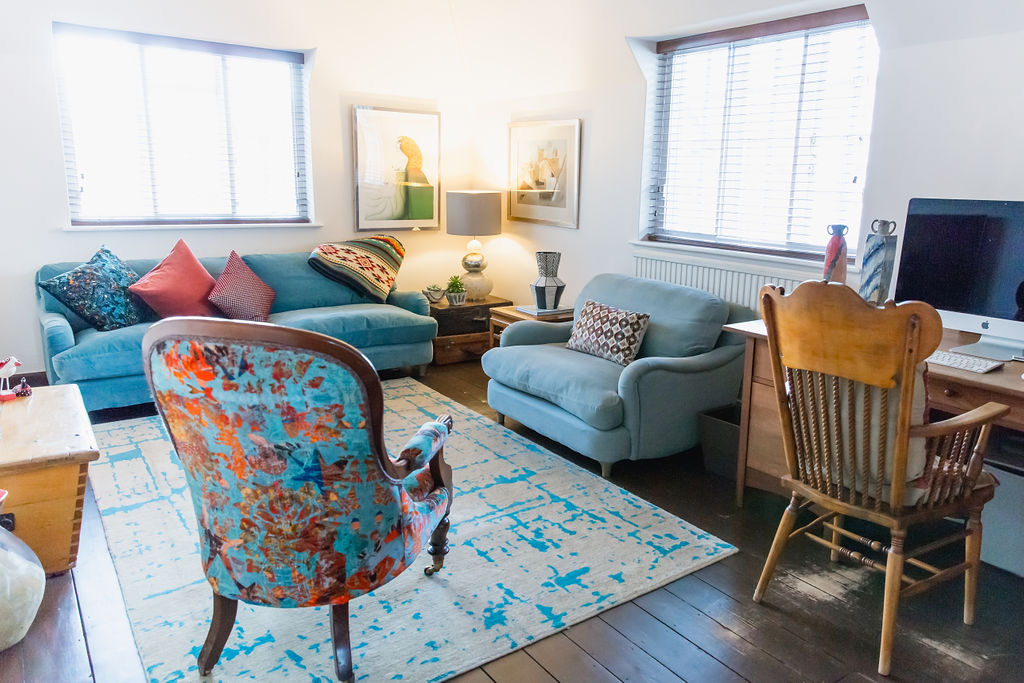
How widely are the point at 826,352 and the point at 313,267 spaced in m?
3.78

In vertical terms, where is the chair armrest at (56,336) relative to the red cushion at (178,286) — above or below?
below

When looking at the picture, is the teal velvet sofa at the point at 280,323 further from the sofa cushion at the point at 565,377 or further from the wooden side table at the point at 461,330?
the sofa cushion at the point at 565,377

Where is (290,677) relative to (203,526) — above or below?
below

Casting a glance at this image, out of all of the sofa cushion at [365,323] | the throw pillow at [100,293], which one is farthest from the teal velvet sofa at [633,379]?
the throw pillow at [100,293]

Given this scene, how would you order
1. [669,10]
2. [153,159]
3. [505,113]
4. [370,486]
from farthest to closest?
[505,113] < [153,159] < [669,10] < [370,486]

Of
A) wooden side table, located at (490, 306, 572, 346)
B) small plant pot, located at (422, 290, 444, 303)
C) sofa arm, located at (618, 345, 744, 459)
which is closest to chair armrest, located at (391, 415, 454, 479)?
sofa arm, located at (618, 345, 744, 459)

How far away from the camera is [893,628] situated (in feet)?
6.73

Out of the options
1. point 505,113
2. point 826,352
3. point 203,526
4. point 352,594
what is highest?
point 505,113

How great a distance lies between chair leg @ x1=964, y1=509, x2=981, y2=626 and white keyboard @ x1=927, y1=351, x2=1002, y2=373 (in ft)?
1.53

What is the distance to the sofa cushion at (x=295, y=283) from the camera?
4926 millimetres

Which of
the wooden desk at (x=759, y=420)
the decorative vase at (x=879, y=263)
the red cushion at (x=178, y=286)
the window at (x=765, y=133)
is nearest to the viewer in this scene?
the decorative vase at (x=879, y=263)

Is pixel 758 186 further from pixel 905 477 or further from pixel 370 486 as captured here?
pixel 370 486

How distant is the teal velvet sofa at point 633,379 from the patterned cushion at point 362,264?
1414 millimetres

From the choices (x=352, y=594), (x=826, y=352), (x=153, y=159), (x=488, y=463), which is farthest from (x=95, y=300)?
(x=826, y=352)
